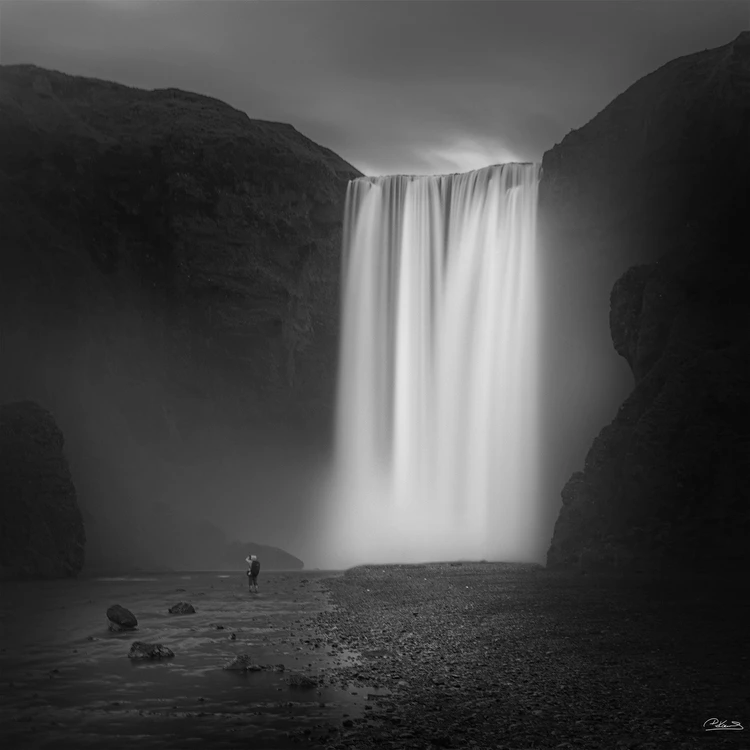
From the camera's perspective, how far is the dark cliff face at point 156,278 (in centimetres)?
6322

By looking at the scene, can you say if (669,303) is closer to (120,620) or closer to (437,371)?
(437,371)

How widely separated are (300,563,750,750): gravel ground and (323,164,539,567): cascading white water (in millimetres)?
24082

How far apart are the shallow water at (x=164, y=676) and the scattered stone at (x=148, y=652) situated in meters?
0.28

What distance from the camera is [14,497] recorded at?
4741 cm

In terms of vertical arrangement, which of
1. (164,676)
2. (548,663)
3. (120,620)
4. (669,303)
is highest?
(669,303)

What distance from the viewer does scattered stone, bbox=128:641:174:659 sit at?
23016 millimetres

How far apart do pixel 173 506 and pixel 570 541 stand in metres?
33.7

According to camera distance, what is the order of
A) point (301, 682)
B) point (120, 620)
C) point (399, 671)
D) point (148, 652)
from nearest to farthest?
point (301, 682) < point (399, 671) < point (148, 652) < point (120, 620)

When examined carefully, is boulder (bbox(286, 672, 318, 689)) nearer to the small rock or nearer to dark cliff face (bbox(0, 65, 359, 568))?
the small rock

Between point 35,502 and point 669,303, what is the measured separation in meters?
36.3

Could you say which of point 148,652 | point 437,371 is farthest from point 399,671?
point 437,371

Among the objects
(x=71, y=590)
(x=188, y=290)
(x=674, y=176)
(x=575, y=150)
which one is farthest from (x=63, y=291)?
(x=674, y=176)
